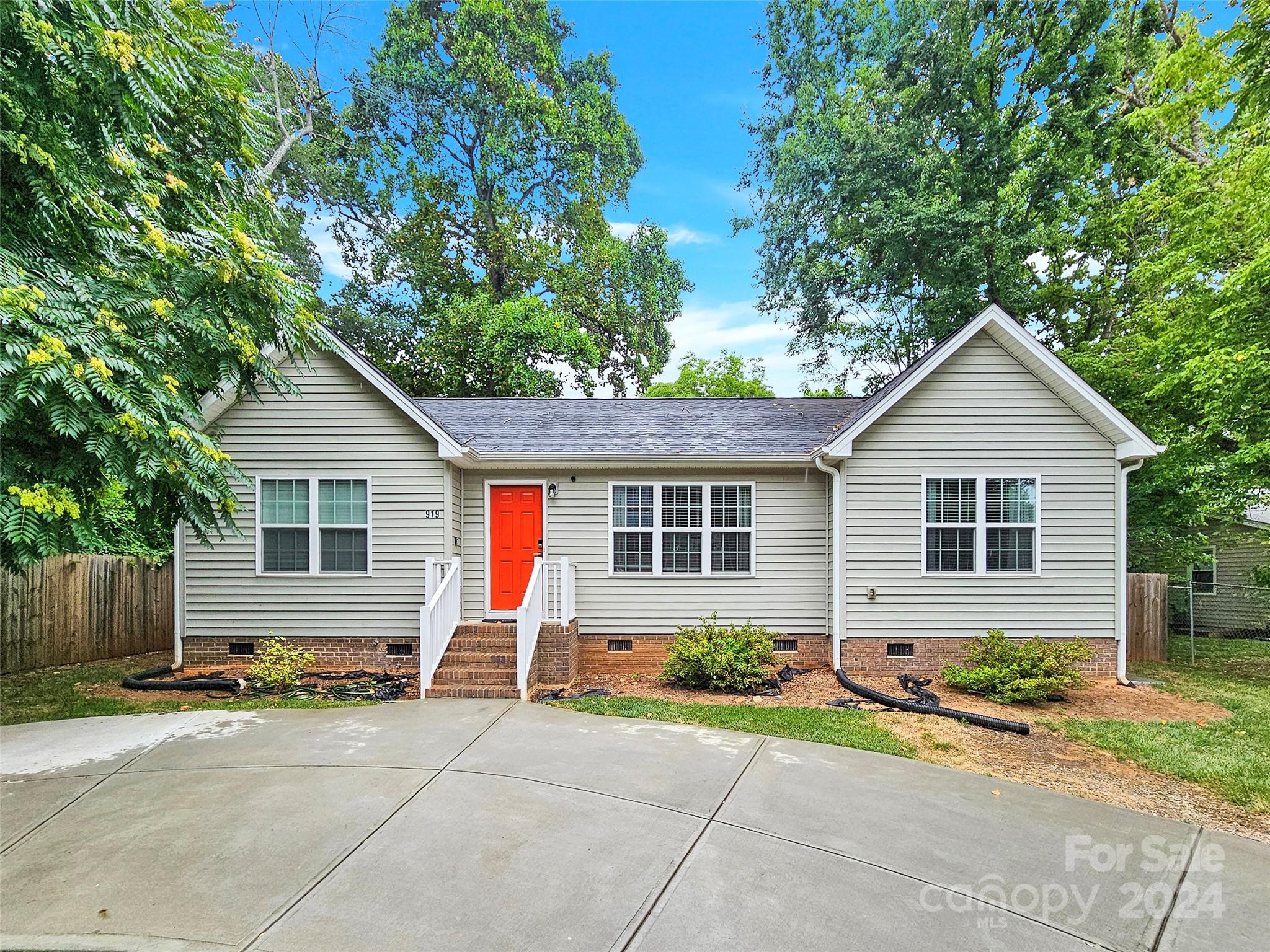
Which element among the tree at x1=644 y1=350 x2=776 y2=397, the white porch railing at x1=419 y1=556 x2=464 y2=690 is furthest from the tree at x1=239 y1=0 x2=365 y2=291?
the tree at x1=644 y1=350 x2=776 y2=397

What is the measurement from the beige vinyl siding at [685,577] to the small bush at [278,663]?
2366 mm

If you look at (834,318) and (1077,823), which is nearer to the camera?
(1077,823)

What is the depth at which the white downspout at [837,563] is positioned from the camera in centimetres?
884

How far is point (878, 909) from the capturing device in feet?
10.5

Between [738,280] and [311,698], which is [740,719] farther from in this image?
[738,280]

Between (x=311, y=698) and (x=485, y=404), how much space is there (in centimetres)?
627

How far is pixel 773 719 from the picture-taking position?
6605 mm

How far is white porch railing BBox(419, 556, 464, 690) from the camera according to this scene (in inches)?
291

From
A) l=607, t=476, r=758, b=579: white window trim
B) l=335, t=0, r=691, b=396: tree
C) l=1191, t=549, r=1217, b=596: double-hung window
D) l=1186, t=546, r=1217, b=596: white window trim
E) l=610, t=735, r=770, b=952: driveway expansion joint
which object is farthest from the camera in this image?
l=335, t=0, r=691, b=396: tree

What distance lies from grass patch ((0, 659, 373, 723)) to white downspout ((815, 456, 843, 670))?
645 centimetres

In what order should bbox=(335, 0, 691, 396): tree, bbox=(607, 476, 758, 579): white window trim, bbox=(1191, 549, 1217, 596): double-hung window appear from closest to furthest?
bbox=(607, 476, 758, 579): white window trim → bbox=(1191, 549, 1217, 596): double-hung window → bbox=(335, 0, 691, 396): tree

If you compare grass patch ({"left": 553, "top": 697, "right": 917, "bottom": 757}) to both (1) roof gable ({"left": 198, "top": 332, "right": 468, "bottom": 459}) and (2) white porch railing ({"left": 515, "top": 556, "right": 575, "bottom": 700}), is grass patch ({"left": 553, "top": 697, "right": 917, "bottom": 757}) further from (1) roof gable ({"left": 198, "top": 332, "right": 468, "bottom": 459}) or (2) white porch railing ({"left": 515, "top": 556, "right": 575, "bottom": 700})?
(1) roof gable ({"left": 198, "top": 332, "right": 468, "bottom": 459})

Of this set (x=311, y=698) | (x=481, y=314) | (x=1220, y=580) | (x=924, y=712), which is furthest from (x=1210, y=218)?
(x=481, y=314)

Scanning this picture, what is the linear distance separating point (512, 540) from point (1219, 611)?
1774 cm
